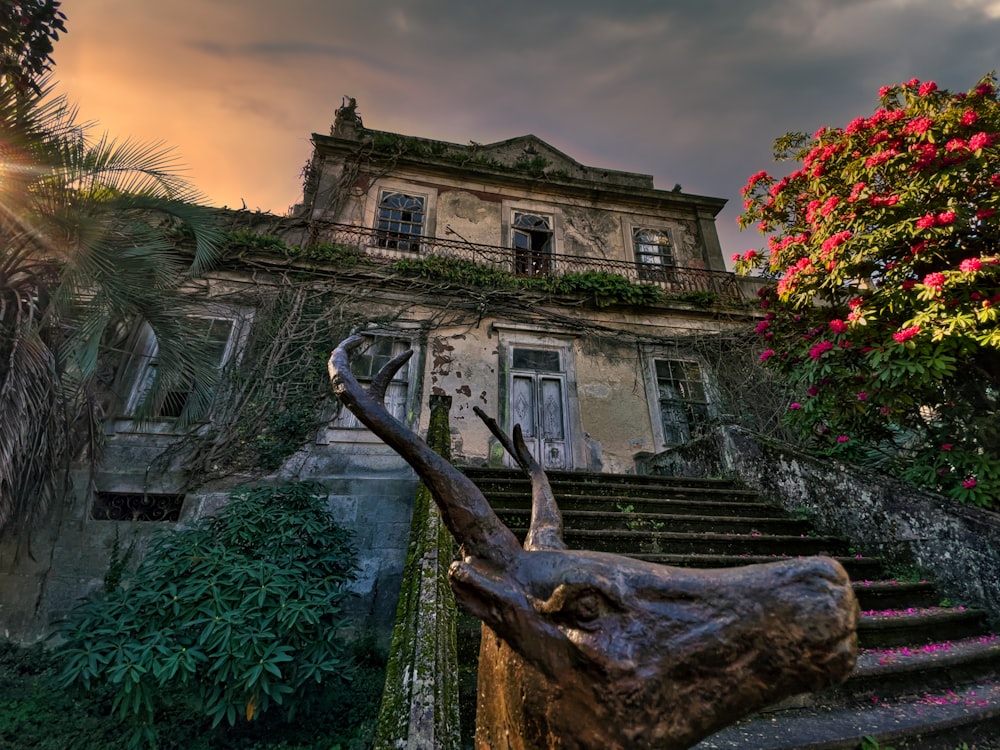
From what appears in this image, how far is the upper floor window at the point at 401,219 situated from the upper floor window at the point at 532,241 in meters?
2.24

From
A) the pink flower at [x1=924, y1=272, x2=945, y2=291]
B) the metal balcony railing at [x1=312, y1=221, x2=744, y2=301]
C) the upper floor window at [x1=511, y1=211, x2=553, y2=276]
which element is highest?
the upper floor window at [x1=511, y1=211, x2=553, y2=276]

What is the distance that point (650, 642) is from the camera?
0.76m

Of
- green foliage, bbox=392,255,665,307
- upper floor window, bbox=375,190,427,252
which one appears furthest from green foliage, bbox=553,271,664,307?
upper floor window, bbox=375,190,427,252

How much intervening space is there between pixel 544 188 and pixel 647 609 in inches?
446

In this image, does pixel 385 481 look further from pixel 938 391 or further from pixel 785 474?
pixel 938 391

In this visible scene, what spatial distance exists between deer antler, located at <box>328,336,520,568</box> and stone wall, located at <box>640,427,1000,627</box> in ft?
14.3

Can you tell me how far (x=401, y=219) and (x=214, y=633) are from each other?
8542mm

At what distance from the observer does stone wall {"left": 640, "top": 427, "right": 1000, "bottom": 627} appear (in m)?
3.27

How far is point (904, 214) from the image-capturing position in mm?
4004

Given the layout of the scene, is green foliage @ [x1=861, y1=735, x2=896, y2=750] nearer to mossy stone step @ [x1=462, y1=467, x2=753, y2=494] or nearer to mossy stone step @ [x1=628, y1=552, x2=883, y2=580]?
mossy stone step @ [x1=628, y1=552, x2=883, y2=580]

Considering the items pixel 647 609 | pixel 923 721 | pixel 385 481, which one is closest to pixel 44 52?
pixel 385 481

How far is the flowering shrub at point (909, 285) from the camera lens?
11.7 ft

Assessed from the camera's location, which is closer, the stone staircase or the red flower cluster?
the stone staircase

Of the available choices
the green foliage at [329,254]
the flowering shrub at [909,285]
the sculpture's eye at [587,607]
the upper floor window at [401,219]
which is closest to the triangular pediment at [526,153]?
the upper floor window at [401,219]
